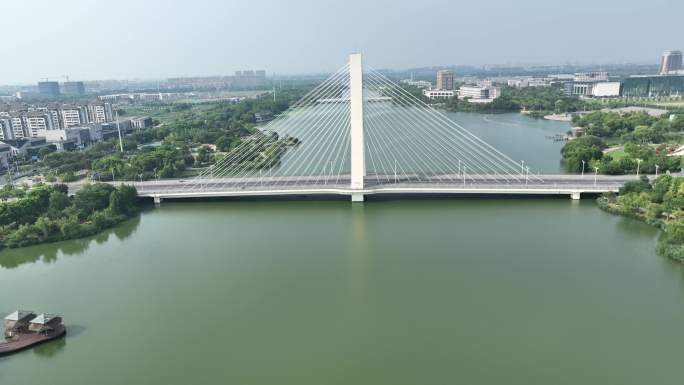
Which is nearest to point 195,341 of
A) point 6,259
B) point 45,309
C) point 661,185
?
point 45,309

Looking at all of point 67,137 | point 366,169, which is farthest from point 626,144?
point 67,137

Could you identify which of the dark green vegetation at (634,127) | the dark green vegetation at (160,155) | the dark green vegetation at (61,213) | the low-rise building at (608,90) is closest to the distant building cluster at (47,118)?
the dark green vegetation at (160,155)

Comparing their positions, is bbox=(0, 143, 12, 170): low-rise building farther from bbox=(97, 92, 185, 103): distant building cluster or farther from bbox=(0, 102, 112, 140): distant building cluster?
bbox=(97, 92, 185, 103): distant building cluster

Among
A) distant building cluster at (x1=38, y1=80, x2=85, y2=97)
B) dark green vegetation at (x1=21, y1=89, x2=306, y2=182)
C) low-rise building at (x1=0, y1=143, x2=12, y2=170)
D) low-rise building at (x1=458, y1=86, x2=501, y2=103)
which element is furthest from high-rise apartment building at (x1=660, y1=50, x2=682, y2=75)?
distant building cluster at (x1=38, y1=80, x2=85, y2=97)

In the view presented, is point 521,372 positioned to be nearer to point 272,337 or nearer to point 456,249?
point 272,337

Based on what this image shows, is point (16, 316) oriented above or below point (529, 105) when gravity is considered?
below

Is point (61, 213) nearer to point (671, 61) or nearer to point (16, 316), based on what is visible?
point (16, 316)
